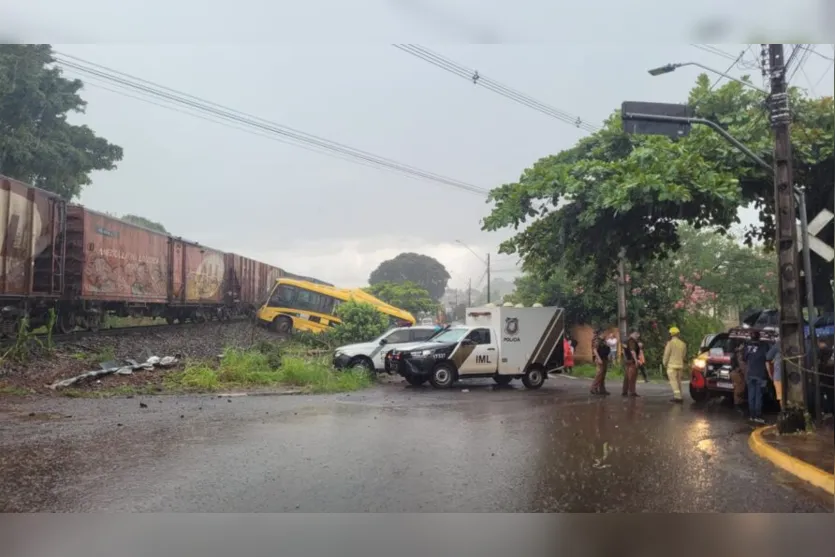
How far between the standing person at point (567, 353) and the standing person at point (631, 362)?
1.27 m

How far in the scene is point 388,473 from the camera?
603 centimetres

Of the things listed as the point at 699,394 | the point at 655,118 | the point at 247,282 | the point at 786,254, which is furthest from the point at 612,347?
the point at 247,282

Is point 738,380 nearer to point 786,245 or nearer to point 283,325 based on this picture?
point 786,245

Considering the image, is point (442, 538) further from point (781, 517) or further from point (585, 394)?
point (585, 394)

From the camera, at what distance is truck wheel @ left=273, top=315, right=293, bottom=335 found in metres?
8.52

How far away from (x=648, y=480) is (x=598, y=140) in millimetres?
4552

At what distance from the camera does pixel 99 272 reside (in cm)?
802

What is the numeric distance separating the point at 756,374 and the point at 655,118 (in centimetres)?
447

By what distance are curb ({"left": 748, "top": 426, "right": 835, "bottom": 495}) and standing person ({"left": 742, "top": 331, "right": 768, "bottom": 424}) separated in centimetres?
143

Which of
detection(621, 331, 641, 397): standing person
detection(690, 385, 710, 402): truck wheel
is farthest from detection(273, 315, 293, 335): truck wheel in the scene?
detection(690, 385, 710, 402): truck wheel

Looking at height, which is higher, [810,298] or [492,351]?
[810,298]

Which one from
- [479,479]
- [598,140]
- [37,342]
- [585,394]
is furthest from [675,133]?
[37,342]

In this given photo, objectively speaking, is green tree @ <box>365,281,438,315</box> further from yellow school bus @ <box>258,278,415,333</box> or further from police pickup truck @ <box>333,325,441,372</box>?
police pickup truck @ <box>333,325,441,372</box>

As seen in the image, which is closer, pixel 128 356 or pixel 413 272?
pixel 413 272
